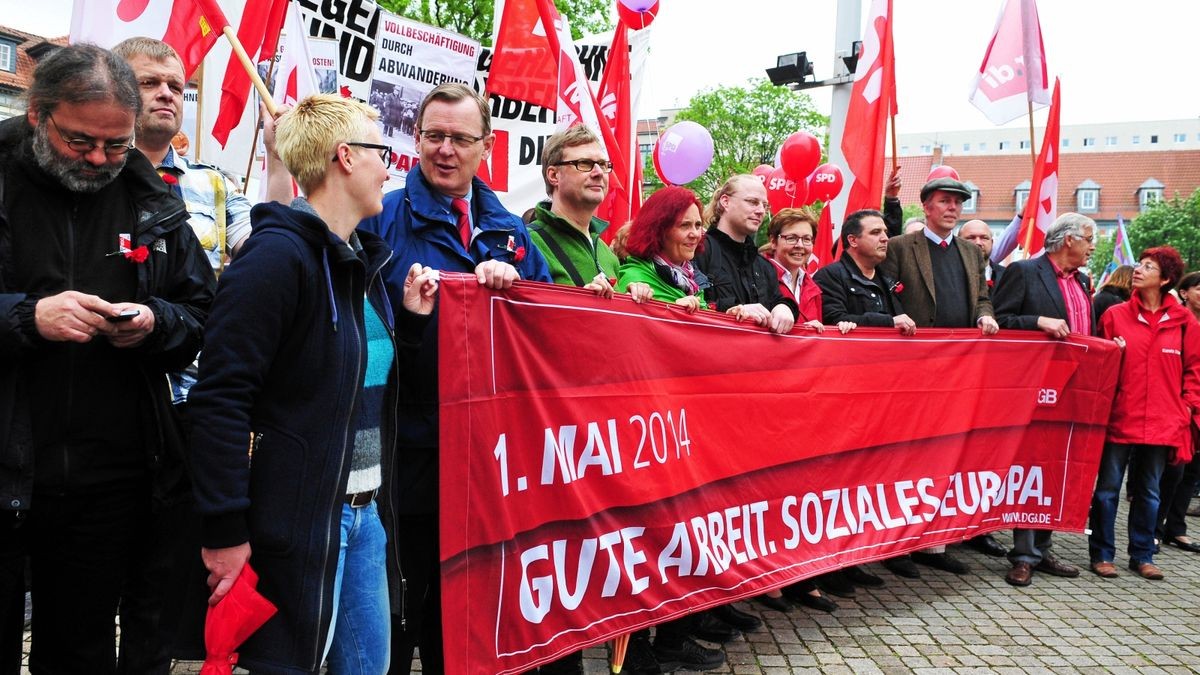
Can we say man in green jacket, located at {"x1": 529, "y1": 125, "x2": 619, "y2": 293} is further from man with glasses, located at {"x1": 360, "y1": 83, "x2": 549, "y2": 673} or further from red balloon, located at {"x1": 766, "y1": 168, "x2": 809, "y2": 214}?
red balloon, located at {"x1": 766, "y1": 168, "x2": 809, "y2": 214}

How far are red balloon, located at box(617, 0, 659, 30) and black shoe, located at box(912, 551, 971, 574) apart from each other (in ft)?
15.2

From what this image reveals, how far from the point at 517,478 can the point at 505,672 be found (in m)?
0.65

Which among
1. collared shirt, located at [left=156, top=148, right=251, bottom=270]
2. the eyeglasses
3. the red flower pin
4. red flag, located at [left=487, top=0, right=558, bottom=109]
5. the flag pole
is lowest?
the red flower pin

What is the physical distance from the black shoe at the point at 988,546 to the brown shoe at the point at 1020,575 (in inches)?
22.7

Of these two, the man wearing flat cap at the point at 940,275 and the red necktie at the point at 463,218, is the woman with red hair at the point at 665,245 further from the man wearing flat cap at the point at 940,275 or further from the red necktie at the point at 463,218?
the man wearing flat cap at the point at 940,275

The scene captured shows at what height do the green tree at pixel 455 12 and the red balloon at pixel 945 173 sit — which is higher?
the green tree at pixel 455 12

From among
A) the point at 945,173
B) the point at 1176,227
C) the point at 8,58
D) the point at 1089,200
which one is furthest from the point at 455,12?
the point at 1089,200

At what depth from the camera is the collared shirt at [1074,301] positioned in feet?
20.7

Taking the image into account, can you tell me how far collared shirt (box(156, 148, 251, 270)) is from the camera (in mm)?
3137

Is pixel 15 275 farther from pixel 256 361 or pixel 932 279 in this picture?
pixel 932 279

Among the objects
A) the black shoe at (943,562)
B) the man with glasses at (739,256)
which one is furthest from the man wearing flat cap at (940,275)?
the man with glasses at (739,256)

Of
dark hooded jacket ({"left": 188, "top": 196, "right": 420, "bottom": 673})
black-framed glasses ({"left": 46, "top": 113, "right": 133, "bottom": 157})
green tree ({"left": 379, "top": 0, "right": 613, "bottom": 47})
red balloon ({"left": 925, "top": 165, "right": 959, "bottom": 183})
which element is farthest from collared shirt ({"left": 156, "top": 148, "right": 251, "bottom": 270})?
green tree ({"left": 379, "top": 0, "right": 613, "bottom": 47})

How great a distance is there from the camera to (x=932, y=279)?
5.99 m

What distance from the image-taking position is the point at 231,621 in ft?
6.66
